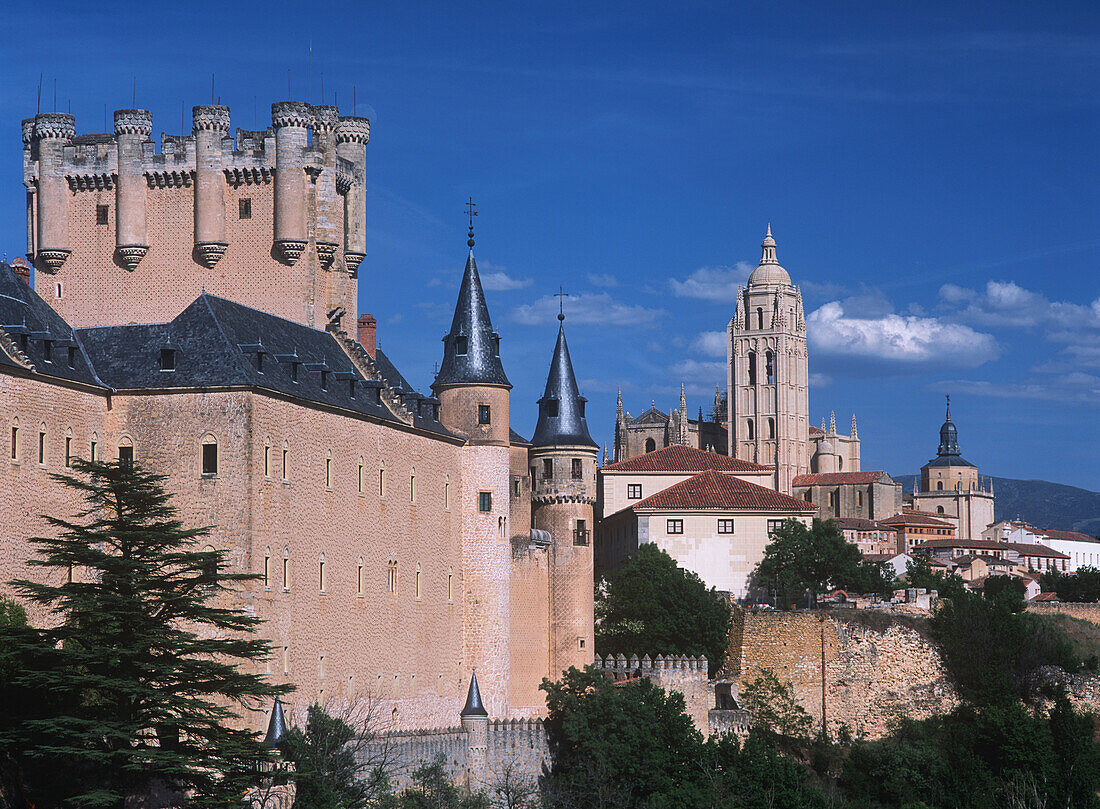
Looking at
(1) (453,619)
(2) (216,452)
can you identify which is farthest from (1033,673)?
(2) (216,452)

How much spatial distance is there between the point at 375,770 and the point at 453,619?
11.6 meters

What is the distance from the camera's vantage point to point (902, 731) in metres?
69.2

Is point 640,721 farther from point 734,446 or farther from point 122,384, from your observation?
point 734,446

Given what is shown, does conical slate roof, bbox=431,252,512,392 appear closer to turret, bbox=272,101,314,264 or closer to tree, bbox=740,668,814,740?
turret, bbox=272,101,314,264

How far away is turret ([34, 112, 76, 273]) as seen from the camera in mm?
60625

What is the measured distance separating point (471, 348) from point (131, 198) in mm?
13221

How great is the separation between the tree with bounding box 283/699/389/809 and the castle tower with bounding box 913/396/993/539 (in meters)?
122

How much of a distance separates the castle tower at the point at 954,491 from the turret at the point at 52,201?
118030 millimetres

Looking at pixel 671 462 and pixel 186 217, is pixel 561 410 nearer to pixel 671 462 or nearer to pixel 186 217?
pixel 186 217

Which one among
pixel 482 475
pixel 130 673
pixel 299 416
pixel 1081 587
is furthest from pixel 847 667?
pixel 130 673

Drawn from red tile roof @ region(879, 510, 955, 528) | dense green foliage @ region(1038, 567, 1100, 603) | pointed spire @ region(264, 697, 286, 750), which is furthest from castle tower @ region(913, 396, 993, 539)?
pointed spire @ region(264, 697, 286, 750)

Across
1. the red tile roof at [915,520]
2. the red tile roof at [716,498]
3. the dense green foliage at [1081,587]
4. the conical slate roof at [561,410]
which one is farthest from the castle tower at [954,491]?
the conical slate roof at [561,410]

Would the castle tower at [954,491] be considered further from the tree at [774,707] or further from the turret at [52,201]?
the turret at [52,201]

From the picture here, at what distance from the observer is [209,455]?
47438mm
